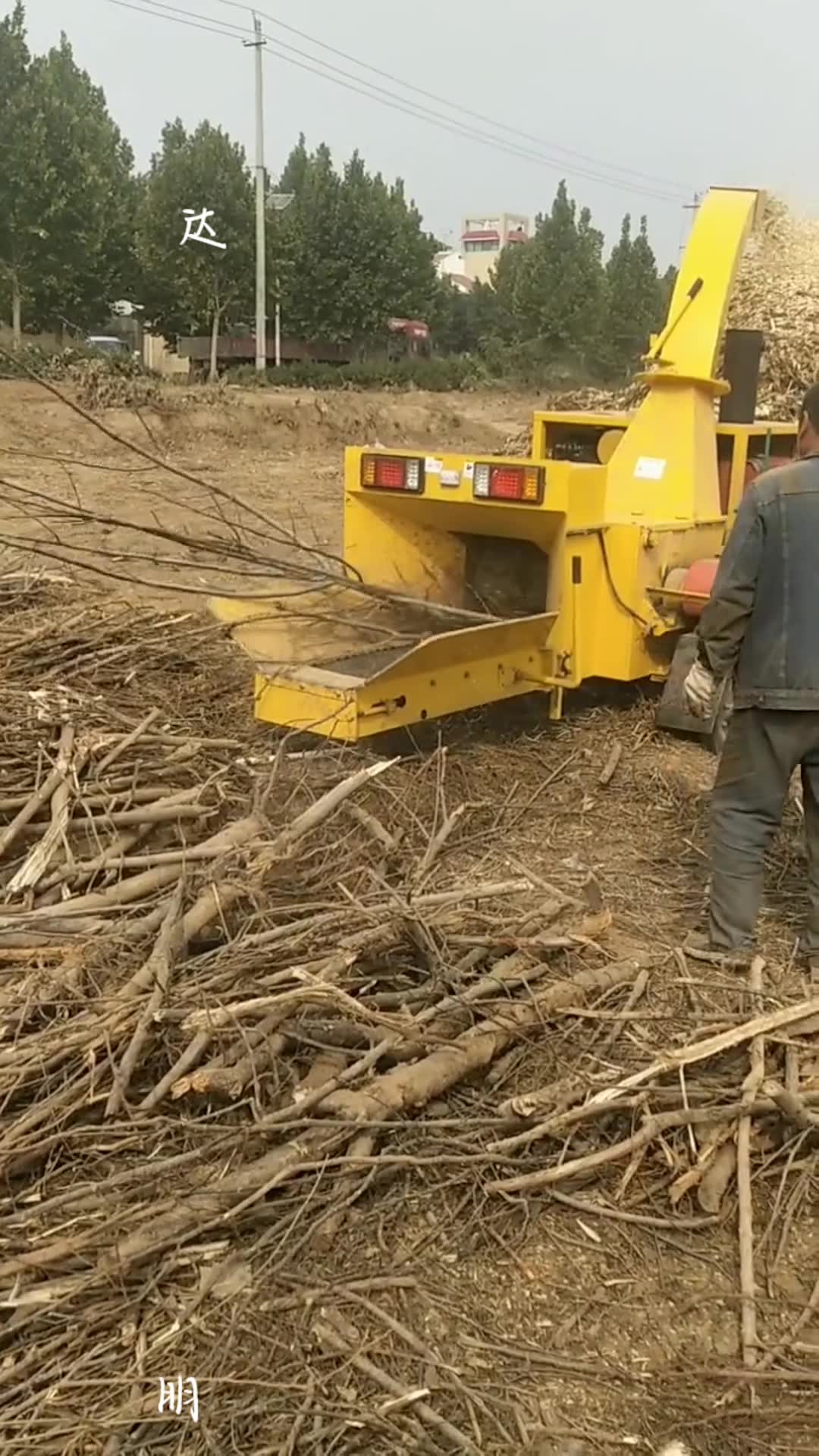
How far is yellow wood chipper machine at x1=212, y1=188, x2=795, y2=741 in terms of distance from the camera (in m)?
5.60

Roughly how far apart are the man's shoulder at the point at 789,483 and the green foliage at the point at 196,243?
3349 cm

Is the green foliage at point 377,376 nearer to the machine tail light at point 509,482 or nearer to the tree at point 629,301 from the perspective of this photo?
the tree at point 629,301

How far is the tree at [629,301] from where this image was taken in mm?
46562

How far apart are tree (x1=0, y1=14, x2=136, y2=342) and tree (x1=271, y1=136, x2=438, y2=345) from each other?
7.00 meters

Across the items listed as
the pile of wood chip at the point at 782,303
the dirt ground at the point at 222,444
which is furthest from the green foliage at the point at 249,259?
the pile of wood chip at the point at 782,303

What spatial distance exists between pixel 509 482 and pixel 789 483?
6.23 feet

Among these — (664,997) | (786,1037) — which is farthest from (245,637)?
(786,1037)

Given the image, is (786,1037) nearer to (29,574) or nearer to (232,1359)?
(232,1359)

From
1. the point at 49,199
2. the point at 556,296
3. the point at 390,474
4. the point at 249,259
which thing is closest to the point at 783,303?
the point at 390,474

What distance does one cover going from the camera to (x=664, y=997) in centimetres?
377

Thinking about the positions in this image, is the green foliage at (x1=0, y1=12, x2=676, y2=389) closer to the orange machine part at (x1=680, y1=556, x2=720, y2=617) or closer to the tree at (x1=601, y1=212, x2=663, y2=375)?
the tree at (x1=601, y1=212, x2=663, y2=375)

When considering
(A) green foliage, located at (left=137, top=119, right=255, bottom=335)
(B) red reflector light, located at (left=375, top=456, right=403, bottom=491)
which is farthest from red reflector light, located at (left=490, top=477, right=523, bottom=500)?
(A) green foliage, located at (left=137, top=119, right=255, bottom=335)

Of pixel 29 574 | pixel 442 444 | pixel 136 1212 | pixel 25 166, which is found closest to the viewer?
pixel 136 1212

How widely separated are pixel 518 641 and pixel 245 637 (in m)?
1.17
